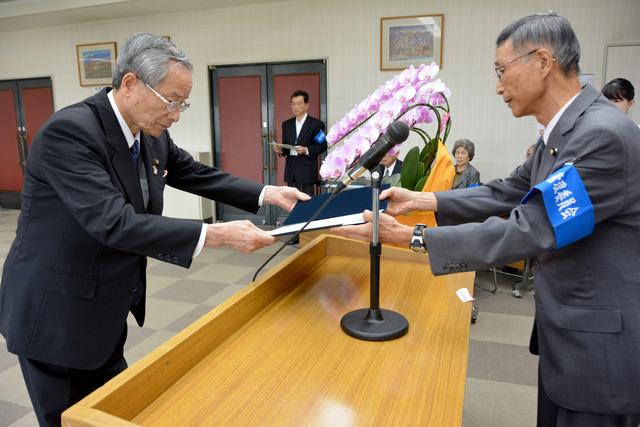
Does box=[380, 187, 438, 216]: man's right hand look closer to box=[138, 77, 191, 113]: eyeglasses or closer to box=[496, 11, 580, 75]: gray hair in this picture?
box=[496, 11, 580, 75]: gray hair

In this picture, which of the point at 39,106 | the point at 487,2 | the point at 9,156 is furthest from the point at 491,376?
the point at 9,156

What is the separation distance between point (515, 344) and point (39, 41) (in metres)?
8.04

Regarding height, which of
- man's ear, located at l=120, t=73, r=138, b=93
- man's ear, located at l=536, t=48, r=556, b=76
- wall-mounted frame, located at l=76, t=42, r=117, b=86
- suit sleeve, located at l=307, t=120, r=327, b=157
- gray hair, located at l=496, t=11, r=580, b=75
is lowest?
suit sleeve, located at l=307, t=120, r=327, b=157

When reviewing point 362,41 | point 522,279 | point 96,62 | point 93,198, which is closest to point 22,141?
point 96,62

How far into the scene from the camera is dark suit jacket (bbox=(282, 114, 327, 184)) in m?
5.42

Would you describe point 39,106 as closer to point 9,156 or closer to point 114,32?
point 9,156

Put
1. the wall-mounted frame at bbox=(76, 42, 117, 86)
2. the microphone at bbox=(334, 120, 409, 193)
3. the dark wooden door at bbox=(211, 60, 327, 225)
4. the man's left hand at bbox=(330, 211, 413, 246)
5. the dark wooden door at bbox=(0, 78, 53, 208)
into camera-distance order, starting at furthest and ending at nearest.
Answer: the dark wooden door at bbox=(0, 78, 53, 208)
the wall-mounted frame at bbox=(76, 42, 117, 86)
the dark wooden door at bbox=(211, 60, 327, 225)
the man's left hand at bbox=(330, 211, 413, 246)
the microphone at bbox=(334, 120, 409, 193)

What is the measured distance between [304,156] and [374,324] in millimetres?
4357

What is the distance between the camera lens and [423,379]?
3.24ft

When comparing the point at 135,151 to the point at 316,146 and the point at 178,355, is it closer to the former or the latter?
the point at 178,355

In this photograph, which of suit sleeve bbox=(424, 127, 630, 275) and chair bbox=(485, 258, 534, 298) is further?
chair bbox=(485, 258, 534, 298)

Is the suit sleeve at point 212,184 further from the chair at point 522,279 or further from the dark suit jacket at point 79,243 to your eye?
the chair at point 522,279

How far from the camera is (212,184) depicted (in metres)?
1.84

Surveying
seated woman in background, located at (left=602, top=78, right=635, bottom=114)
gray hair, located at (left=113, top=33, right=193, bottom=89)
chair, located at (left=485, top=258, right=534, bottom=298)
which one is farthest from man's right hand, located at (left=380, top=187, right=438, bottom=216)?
chair, located at (left=485, top=258, right=534, bottom=298)
